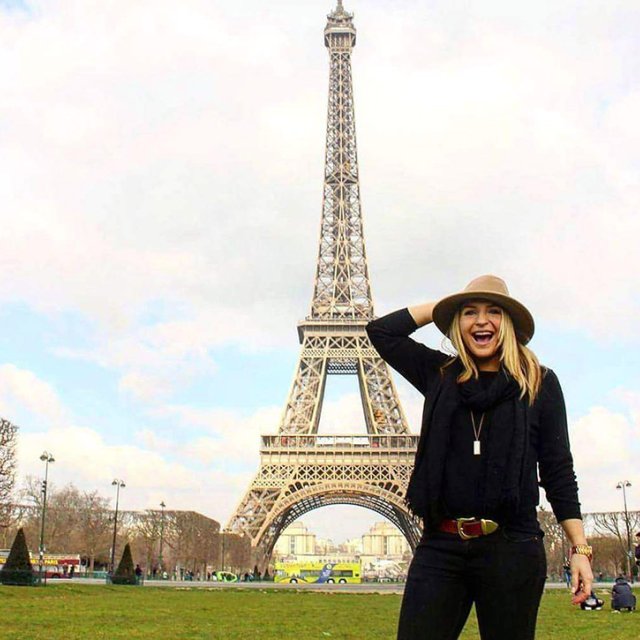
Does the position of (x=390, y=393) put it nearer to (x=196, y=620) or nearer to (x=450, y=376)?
(x=196, y=620)

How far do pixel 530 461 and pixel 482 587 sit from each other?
615mm

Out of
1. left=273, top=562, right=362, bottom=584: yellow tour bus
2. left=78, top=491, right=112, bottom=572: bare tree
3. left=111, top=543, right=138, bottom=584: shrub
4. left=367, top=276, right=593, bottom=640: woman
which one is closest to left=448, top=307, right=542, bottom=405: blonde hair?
left=367, top=276, right=593, bottom=640: woman

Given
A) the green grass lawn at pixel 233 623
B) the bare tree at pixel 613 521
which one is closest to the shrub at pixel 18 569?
the green grass lawn at pixel 233 623

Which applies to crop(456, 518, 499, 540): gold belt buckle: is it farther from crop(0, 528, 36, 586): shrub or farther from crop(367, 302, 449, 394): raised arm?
crop(0, 528, 36, 586): shrub

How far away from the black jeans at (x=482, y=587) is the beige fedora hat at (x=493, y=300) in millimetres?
1067

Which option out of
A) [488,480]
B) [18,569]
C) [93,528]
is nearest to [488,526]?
[488,480]

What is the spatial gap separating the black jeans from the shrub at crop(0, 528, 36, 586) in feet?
103

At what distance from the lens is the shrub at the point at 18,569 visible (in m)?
32.3

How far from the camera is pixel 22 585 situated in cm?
3195

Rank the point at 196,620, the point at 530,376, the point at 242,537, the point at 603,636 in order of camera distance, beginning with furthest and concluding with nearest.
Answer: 1. the point at 242,537
2. the point at 196,620
3. the point at 603,636
4. the point at 530,376

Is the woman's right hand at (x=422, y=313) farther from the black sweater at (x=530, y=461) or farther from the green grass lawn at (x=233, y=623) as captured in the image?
the green grass lawn at (x=233, y=623)

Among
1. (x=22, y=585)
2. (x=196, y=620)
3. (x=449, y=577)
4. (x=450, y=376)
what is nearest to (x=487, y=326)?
(x=450, y=376)

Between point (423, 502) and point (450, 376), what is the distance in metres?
0.65

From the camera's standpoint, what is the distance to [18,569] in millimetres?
33125
